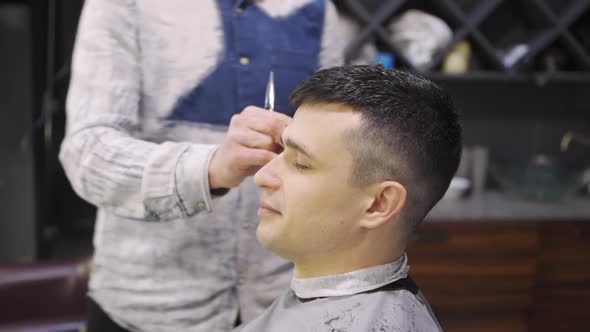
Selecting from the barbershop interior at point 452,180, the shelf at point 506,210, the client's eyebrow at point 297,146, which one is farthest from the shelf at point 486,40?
the client's eyebrow at point 297,146

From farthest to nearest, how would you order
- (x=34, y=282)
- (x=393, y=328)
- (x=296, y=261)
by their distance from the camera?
(x=34, y=282) < (x=296, y=261) < (x=393, y=328)

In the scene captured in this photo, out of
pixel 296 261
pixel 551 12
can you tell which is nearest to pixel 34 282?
pixel 296 261

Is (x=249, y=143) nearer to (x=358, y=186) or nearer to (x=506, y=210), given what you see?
(x=358, y=186)

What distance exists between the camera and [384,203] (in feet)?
2.67

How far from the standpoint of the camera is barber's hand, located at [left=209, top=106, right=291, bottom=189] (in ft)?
2.61

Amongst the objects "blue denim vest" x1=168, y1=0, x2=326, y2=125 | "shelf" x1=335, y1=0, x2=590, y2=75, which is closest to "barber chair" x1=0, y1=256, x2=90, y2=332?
"blue denim vest" x1=168, y1=0, x2=326, y2=125

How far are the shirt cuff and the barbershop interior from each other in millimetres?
27

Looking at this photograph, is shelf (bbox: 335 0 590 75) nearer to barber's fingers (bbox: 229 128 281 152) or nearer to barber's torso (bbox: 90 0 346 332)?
barber's torso (bbox: 90 0 346 332)

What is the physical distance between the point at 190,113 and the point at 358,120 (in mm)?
371

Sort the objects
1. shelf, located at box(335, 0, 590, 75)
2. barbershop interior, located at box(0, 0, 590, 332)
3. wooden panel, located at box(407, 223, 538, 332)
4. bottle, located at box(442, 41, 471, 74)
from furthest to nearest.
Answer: bottle, located at box(442, 41, 471, 74), shelf, located at box(335, 0, 590, 75), wooden panel, located at box(407, 223, 538, 332), barbershop interior, located at box(0, 0, 590, 332)

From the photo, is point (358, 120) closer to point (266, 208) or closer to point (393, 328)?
point (266, 208)

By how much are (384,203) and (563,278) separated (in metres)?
2.16

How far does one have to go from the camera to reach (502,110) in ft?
10.3

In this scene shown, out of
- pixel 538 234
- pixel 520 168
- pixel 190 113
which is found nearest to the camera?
pixel 190 113
